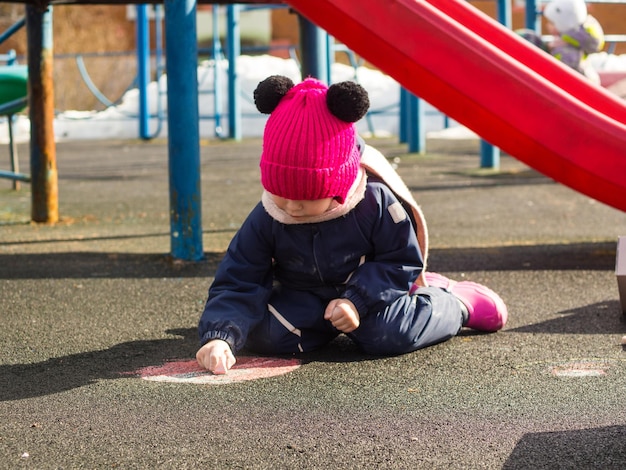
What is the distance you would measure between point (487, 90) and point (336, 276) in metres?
1.09

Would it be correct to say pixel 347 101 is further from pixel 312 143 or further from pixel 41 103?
pixel 41 103

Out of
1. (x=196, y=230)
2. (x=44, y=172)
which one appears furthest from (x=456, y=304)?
(x=44, y=172)

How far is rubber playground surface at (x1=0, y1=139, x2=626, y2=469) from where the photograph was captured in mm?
2043

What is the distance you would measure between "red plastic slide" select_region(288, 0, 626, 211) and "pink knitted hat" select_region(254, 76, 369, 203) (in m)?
1.00

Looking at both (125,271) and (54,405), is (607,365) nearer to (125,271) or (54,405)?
(54,405)

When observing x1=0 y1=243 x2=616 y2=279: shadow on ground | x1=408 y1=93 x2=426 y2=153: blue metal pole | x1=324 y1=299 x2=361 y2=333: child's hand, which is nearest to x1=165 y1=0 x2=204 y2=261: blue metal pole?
x1=0 y1=243 x2=616 y2=279: shadow on ground

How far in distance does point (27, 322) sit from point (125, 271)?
0.89 meters

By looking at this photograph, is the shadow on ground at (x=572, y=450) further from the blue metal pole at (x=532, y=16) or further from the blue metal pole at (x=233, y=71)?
the blue metal pole at (x=233, y=71)

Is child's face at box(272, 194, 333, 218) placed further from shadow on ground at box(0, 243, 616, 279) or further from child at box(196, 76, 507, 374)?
shadow on ground at box(0, 243, 616, 279)

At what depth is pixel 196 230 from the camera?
4.29 m

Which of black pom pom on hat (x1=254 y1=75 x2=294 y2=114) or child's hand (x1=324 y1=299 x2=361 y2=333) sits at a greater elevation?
black pom pom on hat (x1=254 y1=75 x2=294 y2=114)

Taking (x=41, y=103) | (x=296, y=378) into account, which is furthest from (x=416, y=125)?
(x=296, y=378)

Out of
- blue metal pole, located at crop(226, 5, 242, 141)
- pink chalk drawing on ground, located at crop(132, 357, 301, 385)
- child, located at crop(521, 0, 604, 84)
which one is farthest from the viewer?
blue metal pole, located at crop(226, 5, 242, 141)

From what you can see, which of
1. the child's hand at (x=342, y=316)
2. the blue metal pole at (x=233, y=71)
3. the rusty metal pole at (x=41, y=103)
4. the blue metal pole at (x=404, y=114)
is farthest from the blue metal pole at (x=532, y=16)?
the child's hand at (x=342, y=316)
